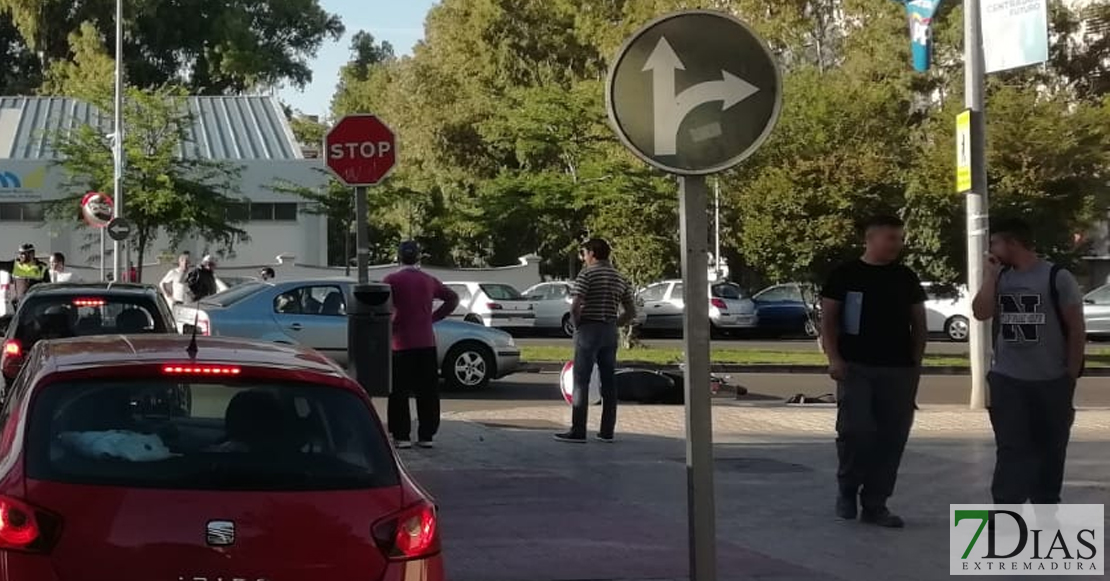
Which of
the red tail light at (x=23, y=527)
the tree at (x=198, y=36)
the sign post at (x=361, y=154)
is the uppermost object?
the tree at (x=198, y=36)

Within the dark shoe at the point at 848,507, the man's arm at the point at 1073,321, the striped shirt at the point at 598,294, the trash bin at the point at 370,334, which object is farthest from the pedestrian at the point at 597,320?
the man's arm at the point at 1073,321

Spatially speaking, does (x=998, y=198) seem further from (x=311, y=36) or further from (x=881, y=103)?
(x=311, y=36)

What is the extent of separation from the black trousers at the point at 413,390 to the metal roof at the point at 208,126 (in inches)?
1407

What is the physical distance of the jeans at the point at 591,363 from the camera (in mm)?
12844

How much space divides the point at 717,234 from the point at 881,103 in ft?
18.5

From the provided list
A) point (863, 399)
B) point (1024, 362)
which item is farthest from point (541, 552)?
point (1024, 362)

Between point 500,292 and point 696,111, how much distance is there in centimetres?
3094

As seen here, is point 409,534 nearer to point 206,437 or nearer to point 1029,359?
point 206,437

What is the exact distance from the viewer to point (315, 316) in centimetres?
1816

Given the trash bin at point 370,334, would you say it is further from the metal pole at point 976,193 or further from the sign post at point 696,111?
the metal pole at point 976,193

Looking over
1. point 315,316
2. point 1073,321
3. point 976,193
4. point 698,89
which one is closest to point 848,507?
point 1073,321

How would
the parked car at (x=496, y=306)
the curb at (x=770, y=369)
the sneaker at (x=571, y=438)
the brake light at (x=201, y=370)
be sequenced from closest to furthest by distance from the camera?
the brake light at (x=201, y=370) < the sneaker at (x=571, y=438) < the curb at (x=770, y=369) < the parked car at (x=496, y=306)

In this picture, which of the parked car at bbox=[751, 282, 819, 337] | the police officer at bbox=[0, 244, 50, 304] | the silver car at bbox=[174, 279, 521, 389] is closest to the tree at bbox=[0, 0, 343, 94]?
the parked car at bbox=[751, 282, 819, 337]

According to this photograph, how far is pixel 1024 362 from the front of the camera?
8.19 meters
